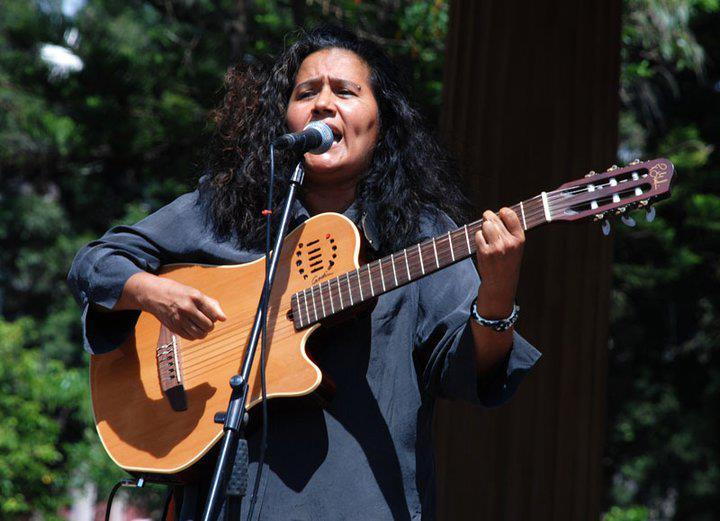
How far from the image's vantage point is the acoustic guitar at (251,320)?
2209 millimetres

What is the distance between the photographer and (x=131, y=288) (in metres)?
2.60

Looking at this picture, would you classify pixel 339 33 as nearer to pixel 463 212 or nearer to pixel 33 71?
pixel 463 212

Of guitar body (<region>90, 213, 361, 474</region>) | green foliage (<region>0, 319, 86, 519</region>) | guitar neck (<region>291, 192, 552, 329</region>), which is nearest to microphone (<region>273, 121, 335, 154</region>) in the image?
guitar body (<region>90, 213, 361, 474</region>)

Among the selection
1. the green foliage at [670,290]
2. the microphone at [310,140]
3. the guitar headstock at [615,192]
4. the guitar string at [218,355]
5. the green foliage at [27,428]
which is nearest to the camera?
the guitar headstock at [615,192]

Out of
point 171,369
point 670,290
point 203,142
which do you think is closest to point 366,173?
point 171,369

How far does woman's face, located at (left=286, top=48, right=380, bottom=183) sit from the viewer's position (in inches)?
103

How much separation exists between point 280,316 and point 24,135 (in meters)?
7.85

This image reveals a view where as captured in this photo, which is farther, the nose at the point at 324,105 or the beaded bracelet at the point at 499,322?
the nose at the point at 324,105

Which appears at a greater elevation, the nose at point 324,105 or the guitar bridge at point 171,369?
the nose at point 324,105

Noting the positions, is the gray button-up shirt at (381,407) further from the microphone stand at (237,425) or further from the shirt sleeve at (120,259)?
the shirt sleeve at (120,259)

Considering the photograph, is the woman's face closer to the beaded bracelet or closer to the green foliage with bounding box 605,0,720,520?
the beaded bracelet

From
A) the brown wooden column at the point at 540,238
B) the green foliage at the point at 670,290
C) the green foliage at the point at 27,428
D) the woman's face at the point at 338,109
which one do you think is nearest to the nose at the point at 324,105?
the woman's face at the point at 338,109

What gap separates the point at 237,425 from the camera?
2229mm

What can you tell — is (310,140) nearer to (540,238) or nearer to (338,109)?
(338,109)
